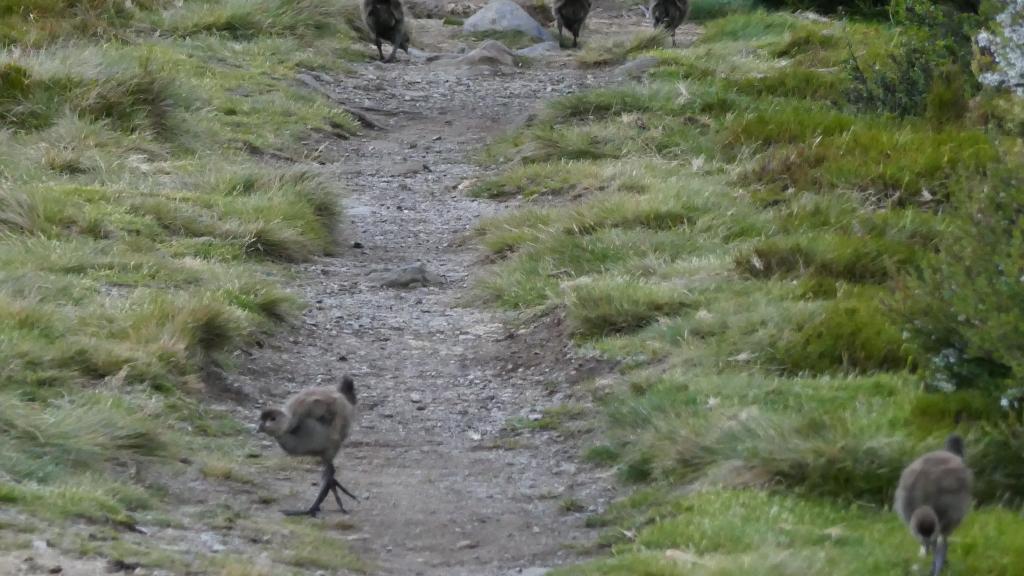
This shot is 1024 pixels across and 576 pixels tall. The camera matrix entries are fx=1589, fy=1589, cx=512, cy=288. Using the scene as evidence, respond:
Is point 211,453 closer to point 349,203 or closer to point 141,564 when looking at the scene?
point 141,564

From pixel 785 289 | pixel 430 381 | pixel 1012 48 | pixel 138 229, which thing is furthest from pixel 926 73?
pixel 138 229

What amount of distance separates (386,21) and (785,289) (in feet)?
36.2

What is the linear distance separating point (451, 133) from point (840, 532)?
1045 cm

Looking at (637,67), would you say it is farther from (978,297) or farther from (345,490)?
(345,490)

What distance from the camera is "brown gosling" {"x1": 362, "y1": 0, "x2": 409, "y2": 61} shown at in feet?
62.5

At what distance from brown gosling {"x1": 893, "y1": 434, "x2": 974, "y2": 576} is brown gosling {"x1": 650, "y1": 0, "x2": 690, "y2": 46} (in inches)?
578

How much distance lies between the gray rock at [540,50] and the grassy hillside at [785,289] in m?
4.51

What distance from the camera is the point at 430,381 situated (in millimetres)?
9055

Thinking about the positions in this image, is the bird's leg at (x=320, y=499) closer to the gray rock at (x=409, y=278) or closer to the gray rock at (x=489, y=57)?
the gray rock at (x=409, y=278)

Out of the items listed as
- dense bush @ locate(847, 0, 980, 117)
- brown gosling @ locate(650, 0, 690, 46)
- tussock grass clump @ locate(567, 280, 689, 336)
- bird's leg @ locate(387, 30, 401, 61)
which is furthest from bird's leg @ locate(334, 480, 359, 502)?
brown gosling @ locate(650, 0, 690, 46)

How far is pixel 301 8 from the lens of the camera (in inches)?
771

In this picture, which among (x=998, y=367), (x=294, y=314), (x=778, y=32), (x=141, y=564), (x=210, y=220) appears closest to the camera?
Answer: (x=141, y=564)

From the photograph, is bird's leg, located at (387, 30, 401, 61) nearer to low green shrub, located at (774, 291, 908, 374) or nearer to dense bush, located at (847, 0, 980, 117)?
dense bush, located at (847, 0, 980, 117)

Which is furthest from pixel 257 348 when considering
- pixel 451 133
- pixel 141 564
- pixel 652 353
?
pixel 451 133
